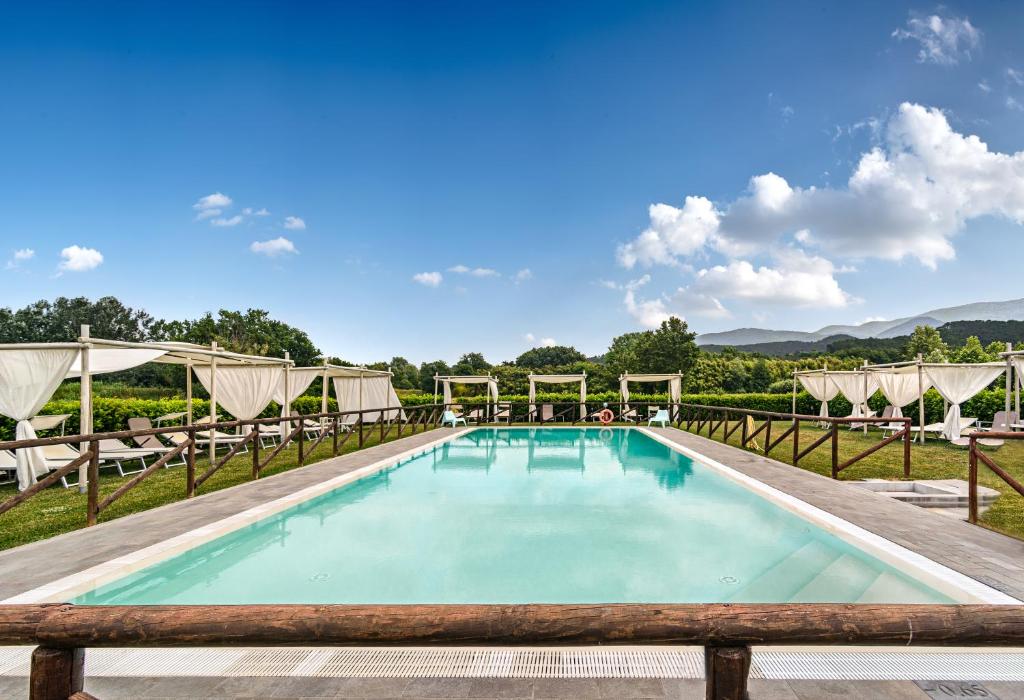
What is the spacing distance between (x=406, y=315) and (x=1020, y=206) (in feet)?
100

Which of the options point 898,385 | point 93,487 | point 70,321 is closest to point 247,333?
point 70,321

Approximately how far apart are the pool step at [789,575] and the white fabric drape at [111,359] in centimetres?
821

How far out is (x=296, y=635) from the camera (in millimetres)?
1626

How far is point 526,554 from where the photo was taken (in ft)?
16.8

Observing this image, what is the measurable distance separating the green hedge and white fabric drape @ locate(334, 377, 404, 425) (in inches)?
85.9

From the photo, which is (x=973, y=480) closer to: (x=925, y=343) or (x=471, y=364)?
(x=471, y=364)

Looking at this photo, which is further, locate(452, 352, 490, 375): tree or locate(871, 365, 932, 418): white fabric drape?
locate(452, 352, 490, 375): tree

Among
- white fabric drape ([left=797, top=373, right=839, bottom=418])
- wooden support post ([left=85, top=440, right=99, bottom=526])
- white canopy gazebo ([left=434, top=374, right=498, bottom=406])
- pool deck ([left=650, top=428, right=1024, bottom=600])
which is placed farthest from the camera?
white canopy gazebo ([left=434, top=374, right=498, bottom=406])

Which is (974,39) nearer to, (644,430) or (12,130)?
(644,430)

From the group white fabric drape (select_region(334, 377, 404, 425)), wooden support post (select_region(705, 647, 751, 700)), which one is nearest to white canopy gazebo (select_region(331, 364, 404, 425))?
white fabric drape (select_region(334, 377, 404, 425))

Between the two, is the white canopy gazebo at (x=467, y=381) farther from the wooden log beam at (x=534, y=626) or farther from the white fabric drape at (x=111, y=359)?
the wooden log beam at (x=534, y=626)

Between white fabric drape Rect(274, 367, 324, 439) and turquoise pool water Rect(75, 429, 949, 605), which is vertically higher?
white fabric drape Rect(274, 367, 324, 439)

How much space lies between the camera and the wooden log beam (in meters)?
1.59

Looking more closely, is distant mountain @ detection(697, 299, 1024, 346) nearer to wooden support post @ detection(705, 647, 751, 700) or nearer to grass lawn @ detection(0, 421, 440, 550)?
grass lawn @ detection(0, 421, 440, 550)
